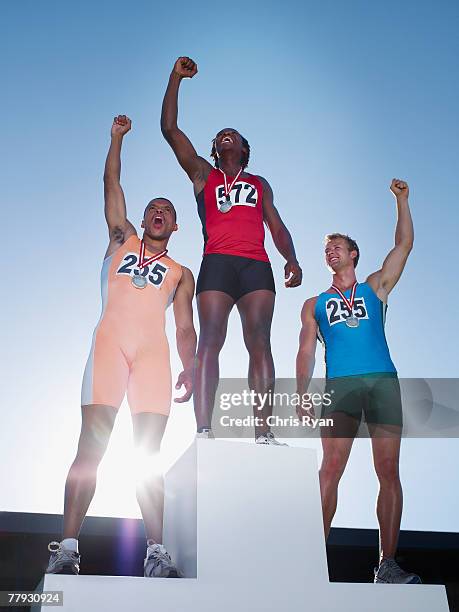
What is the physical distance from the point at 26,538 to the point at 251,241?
256 centimetres

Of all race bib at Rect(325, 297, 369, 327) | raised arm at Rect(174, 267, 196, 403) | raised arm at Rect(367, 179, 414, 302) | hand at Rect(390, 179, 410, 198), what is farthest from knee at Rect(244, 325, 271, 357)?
hand at Rect(390, 179, 410, 198)

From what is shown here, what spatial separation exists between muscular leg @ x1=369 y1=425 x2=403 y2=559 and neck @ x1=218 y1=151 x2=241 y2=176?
5.48ft

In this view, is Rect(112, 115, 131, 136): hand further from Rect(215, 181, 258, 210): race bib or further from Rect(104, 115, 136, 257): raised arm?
Rect(215, 181, 258, 210): race bib

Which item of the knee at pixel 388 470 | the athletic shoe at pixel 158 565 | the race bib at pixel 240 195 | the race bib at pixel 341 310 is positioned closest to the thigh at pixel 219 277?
the race bib at pixel 240 195

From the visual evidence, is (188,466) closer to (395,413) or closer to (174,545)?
(174,545)

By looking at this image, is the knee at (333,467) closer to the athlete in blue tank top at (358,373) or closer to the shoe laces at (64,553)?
the athlete in blue tank top at (358,373)

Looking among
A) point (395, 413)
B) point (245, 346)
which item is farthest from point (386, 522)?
point (245, 346)

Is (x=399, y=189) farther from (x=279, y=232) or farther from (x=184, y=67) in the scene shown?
(x=184, y=67)

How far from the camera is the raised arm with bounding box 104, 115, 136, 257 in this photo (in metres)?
3.92

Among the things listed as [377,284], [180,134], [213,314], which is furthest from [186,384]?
[180,134]

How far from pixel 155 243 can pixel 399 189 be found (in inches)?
63.5

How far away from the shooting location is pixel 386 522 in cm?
358

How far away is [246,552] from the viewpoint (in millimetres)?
3025

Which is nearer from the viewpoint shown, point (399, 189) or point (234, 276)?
point (234, 276)
